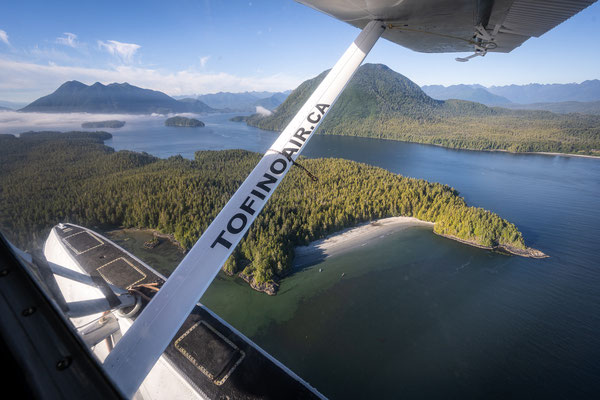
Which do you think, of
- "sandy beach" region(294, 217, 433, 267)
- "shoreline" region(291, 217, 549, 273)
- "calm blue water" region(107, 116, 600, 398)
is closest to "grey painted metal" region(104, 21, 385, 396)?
"calm blue water" region(107, 116, 600, 398)

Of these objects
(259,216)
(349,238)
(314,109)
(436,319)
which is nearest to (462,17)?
(314,109)

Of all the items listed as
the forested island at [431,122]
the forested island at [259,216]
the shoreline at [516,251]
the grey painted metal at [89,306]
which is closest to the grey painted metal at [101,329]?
the grey painted metal at [89,306]

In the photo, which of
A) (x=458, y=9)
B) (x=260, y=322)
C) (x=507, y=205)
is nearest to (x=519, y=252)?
(x=507, y=205)

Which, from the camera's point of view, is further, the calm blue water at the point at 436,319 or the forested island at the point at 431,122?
the forested island at the point at 431,122

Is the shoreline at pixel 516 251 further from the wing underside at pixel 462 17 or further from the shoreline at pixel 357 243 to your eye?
the wing underside at pixel 462 17

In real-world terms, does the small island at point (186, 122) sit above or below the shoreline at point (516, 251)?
above

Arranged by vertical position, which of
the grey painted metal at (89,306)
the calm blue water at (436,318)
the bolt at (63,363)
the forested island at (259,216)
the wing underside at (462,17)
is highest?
the wing underside at (462,17)

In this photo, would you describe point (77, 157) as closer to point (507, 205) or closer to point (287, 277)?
point (287, 277)
